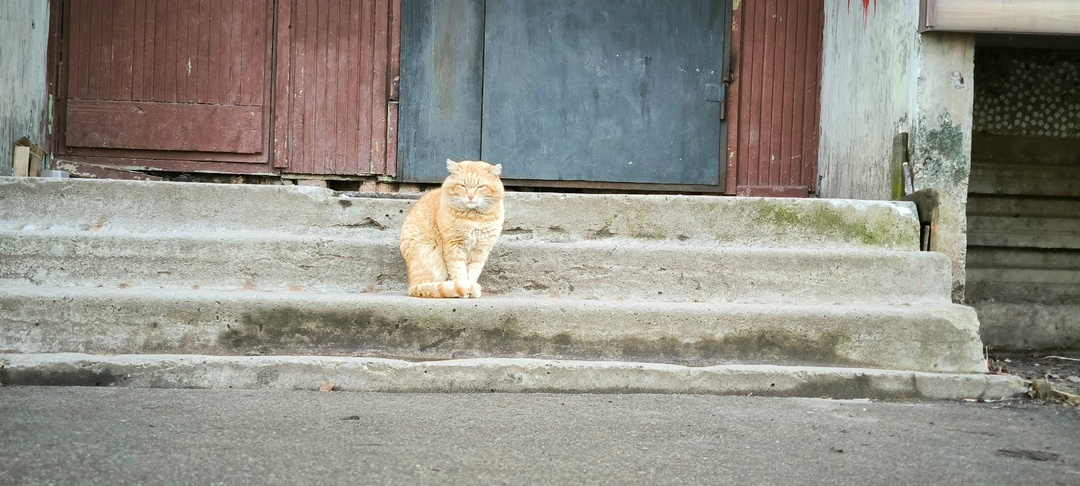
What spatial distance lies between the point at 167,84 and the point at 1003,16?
17.8 feet

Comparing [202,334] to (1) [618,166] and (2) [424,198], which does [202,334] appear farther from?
(1) [618,166]

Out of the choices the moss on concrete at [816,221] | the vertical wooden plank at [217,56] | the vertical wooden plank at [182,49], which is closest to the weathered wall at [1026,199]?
the moss on concrete at [816,221]

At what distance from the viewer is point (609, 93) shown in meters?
6.52

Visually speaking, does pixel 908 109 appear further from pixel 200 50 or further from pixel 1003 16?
pixel 200 50

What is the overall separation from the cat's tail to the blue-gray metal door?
231 cm

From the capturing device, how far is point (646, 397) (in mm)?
3818

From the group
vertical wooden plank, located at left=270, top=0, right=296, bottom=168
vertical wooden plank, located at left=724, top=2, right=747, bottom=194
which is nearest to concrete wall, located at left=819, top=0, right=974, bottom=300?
vertical wooden plank, located at left=724, top=2, right=747, bottom=194

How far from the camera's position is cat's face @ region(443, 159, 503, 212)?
4387 millimetres

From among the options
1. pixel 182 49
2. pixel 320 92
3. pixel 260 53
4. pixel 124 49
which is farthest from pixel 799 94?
pixel 124 49

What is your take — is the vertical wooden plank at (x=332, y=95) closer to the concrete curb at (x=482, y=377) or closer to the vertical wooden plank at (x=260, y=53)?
the vertical wooden plank at (x=260, y=53)

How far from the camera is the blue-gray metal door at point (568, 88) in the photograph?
643 cm

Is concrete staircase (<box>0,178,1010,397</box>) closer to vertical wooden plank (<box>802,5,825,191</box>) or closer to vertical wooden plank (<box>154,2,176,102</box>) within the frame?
vertical wooden plank (<box>802,5,825,191</box>)

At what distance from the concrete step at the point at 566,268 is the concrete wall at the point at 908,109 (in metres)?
0.55

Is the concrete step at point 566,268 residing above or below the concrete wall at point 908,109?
below
